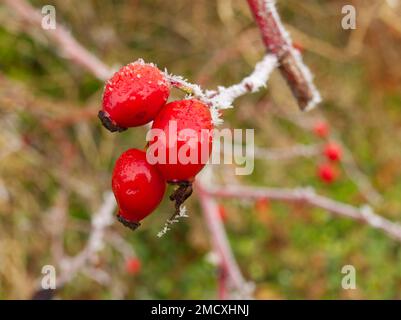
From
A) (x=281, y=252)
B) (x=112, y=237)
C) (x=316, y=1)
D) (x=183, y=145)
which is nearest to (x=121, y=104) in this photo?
(x=183, y=145)

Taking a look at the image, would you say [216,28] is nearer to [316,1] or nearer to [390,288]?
[316,1]

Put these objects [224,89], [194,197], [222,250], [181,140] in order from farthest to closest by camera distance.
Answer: [194,197] < [222,250] < [224,89] < [181,140]

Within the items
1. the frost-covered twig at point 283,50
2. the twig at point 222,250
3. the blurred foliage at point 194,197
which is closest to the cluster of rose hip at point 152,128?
the frost-covered twig at point 283,50

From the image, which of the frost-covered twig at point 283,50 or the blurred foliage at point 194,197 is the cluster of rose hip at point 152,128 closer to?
the frost-covered twig at point 283,50

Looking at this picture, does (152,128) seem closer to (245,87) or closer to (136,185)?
(136,185)

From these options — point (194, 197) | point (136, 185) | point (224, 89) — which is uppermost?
point (194, 197)

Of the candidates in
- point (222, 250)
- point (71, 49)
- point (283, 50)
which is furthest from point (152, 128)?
point (71, 49)

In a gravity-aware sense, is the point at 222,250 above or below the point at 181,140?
above
